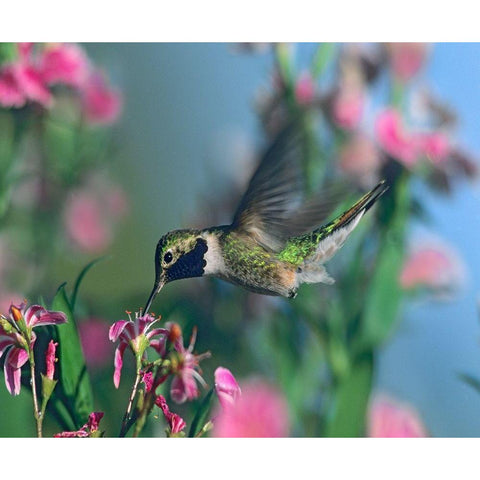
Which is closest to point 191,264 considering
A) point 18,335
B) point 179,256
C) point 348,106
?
point 179,256

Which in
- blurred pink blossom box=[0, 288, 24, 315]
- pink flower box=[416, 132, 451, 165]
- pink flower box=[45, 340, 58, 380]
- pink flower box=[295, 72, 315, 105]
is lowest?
pink flower box=[45, 340, 58, 380]

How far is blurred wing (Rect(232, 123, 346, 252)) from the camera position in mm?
1674

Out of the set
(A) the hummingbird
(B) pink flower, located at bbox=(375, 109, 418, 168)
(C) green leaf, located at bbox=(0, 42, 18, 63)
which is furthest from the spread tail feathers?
(C) green leaf, located at bbox=(0, 42, 18, 63)

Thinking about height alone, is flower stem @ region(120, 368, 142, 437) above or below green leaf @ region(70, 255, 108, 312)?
below

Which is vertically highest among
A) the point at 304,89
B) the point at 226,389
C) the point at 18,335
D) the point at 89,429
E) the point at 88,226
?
the point at 304,89

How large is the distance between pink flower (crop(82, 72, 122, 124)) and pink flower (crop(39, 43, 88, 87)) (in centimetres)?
3

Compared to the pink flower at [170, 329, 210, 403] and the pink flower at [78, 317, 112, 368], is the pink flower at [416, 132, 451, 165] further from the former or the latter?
the pink flower at [78, 317, 112, 368]

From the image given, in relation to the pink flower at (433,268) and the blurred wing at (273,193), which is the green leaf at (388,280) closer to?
the pink flower at (433,268)

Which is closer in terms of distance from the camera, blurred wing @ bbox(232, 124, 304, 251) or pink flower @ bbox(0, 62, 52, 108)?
blurred wing @ bbox(232, 124, 304, 251)

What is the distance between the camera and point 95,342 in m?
1.77

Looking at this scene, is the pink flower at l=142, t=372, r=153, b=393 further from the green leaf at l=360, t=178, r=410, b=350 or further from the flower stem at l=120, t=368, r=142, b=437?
the green leaf at l=360, t=178, r=410, b=350

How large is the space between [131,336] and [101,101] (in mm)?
570

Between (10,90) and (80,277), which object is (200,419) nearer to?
(80,277)
